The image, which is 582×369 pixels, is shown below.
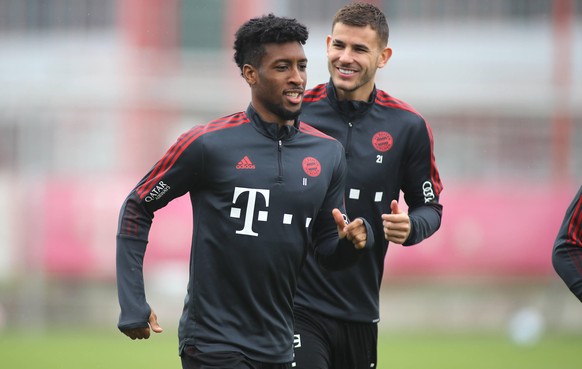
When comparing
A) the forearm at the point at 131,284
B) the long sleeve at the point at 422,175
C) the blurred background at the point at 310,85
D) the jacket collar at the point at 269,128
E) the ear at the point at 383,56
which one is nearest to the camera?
the forearm at the point at 131,284

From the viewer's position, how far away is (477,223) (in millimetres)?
16641

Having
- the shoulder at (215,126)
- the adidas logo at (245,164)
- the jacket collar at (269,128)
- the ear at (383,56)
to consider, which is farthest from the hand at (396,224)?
the ear at (383,56)

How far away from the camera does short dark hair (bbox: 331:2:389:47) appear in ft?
20.6

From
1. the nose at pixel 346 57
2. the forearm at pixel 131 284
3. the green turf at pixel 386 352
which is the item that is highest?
the nose at pixel 346 57

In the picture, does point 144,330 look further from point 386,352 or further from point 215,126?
point 386,352

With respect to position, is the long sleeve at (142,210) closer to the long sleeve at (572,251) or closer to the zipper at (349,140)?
the zipper at (349,140)

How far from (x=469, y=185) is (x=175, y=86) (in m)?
5.84

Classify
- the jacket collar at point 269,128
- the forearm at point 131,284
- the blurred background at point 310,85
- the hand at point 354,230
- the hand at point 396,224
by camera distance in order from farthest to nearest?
the blurred background at point 310,85, the hand at point 396,224, the jacket collar at point 269,128, the hand at point 354,230, the forearm at point 131,284

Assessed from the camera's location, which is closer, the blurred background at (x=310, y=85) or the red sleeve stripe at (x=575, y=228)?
the red sleeve stripe at (x=575, y=228)

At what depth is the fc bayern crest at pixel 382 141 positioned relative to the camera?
6301 millimetres

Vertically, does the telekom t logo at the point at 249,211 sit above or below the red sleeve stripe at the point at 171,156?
below

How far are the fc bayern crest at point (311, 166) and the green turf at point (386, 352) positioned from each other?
7.85 m

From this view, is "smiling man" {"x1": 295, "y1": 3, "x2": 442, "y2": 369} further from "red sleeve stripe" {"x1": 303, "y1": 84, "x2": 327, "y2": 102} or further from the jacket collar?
the jacket collar

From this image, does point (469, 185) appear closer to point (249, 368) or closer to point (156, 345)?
point (156, 345)
